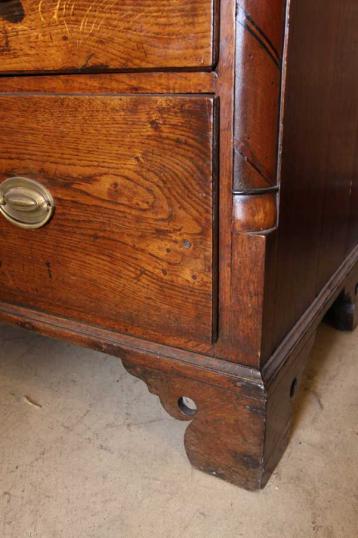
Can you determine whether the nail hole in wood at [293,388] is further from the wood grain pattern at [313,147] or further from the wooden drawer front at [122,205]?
the wooden drawer front at [122,205]

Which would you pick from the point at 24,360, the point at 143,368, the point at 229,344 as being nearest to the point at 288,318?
the point at 229,344

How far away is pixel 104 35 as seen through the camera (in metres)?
0.61

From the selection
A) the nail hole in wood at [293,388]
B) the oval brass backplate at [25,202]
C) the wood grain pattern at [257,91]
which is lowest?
the nail hole in wood at [293,388]

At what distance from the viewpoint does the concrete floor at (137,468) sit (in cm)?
71

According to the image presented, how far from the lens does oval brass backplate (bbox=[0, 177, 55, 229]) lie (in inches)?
29.7

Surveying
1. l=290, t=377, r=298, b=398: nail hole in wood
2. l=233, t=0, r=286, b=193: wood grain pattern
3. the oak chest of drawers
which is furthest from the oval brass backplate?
l=290, t=377, r=298, b=398: nail hole in wood

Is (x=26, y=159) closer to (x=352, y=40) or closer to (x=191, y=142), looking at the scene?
(x=191, y=142)

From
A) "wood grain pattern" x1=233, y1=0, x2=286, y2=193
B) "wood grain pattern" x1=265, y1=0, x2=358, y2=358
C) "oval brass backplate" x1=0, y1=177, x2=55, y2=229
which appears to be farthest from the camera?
"oval brass backplate" x1=0, y1=177, x2=55, y2=229

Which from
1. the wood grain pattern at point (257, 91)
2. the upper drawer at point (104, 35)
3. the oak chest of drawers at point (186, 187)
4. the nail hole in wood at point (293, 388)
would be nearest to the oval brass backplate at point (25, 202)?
the oak chest of drawers at point (186, 187)

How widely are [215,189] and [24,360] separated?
2.38ft

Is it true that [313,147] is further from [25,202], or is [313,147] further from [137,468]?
[137,468]

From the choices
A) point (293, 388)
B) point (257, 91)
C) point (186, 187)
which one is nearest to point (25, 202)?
point (186, 187)

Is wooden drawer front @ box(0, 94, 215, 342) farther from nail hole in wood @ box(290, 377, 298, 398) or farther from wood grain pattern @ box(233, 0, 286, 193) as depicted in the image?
nail hole in wood @ box(290, 377, 298, 398)

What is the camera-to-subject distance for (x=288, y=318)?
2.56ft
